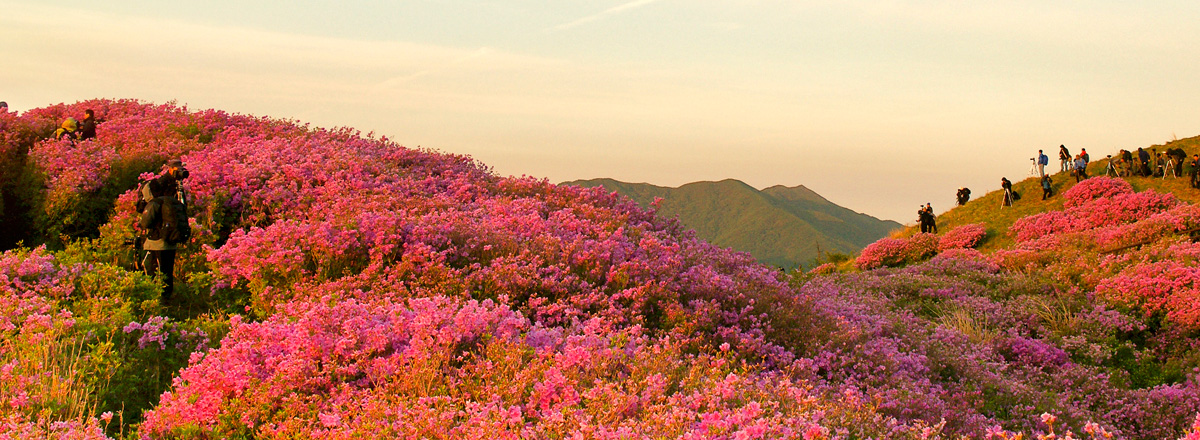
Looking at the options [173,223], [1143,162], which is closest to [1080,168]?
[1143,162]

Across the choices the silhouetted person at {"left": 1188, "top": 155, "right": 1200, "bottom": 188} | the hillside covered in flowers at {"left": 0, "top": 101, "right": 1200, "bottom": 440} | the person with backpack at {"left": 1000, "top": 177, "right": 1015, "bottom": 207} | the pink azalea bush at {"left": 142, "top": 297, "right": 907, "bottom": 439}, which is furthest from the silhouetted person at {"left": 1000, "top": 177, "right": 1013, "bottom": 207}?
the pink azalea bush at {"left": 142, "top": 297, "right": 907, "bottom": 439}

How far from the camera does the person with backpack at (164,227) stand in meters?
9.94

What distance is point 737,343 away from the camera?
798 cm

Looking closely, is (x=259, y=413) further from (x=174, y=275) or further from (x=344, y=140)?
(x=344, y=140)

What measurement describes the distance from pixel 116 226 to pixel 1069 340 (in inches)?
607

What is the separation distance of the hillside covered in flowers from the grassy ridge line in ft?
52.0

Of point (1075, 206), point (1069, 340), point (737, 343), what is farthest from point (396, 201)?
point (1075, 206)

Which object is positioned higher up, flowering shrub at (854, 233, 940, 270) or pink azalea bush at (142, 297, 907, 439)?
pink azalea bush at (142, 297, 907, 439)

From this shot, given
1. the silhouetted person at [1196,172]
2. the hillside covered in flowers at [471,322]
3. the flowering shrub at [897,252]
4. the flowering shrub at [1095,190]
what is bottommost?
the flowering shrub at [897,252]

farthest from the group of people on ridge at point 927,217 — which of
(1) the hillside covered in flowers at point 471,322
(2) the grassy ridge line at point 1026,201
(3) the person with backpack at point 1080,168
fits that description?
(1) the hillside covered in flowers at point 471,322

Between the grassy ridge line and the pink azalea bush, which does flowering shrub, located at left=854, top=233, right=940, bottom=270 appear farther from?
the pink azalea bush

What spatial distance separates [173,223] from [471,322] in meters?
5.81

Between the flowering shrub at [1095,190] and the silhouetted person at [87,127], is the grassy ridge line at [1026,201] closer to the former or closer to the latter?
the flowering shrub at [1095,190]

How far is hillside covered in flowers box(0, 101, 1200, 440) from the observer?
5.45 metres
